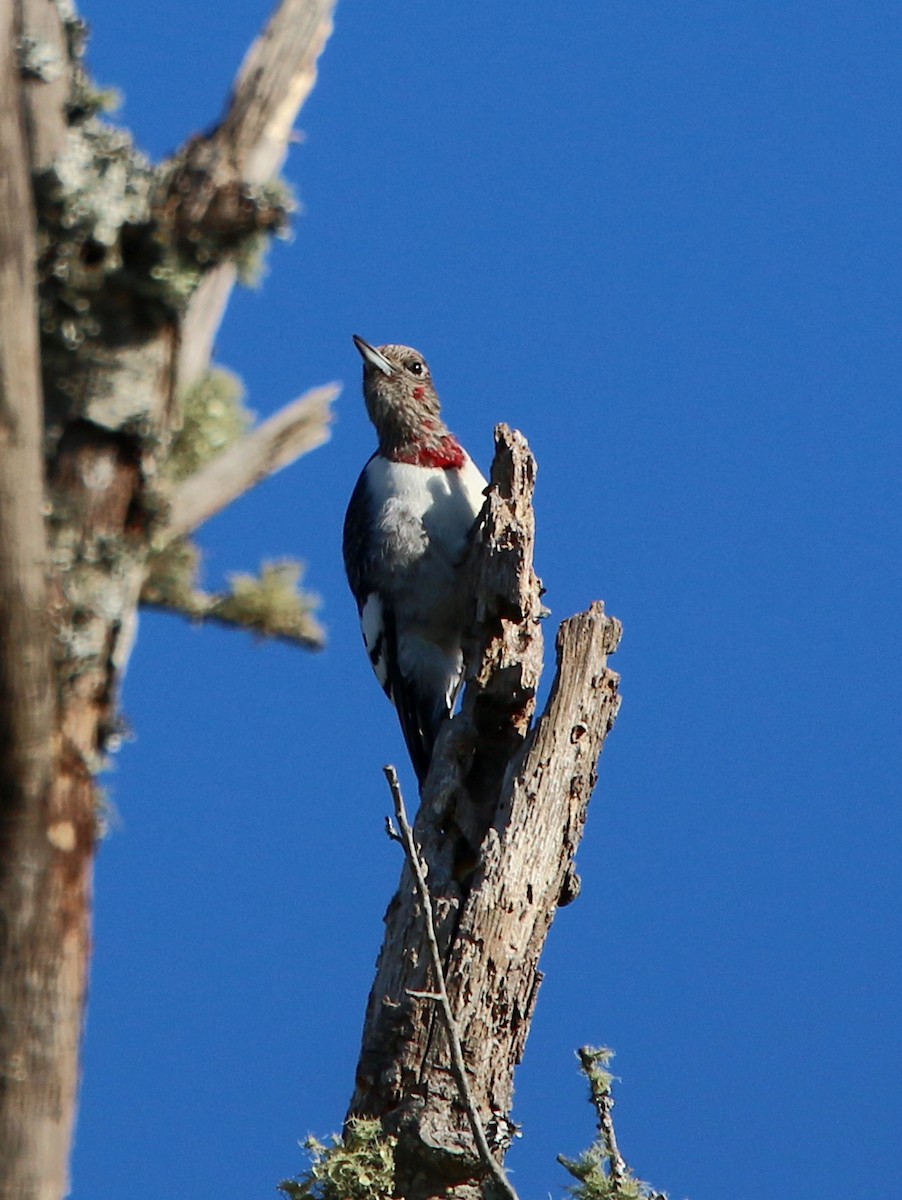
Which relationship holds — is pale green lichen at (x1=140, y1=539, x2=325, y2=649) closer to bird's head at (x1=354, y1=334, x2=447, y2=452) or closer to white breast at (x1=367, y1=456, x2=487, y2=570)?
white breast at (x1=367, y1=456, x2=487, y2=570)

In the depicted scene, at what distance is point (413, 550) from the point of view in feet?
20.5

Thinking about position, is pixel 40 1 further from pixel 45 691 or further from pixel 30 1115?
pixel 30 1115

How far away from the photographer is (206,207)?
227 centimetres

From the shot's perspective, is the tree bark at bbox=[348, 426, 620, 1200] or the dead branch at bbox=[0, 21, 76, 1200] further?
the tree bark at bbox=[348, 426, 620, 1200]

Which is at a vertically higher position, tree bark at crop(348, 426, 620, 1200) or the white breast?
the white breast

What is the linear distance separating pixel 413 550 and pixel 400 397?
2.92ft

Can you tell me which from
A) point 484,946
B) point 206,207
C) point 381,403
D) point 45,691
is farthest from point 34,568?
point 381,403

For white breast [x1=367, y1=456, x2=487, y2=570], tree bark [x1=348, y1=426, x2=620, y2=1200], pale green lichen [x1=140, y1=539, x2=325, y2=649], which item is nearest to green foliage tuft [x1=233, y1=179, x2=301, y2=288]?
pale green lichen [x1=140, y1=539, x2=325, y2=649]

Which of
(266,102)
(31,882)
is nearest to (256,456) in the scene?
(266,102)

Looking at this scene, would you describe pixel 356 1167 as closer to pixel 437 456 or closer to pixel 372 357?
pixel 437 456

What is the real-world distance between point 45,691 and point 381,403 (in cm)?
494

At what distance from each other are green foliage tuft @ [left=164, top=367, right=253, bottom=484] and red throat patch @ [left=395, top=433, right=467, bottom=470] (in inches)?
162

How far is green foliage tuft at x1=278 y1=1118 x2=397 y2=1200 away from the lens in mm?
4027

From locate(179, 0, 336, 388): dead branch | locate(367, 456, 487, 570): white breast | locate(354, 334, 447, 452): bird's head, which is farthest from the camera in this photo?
locate(354, 334, 447, 452): bird's head
